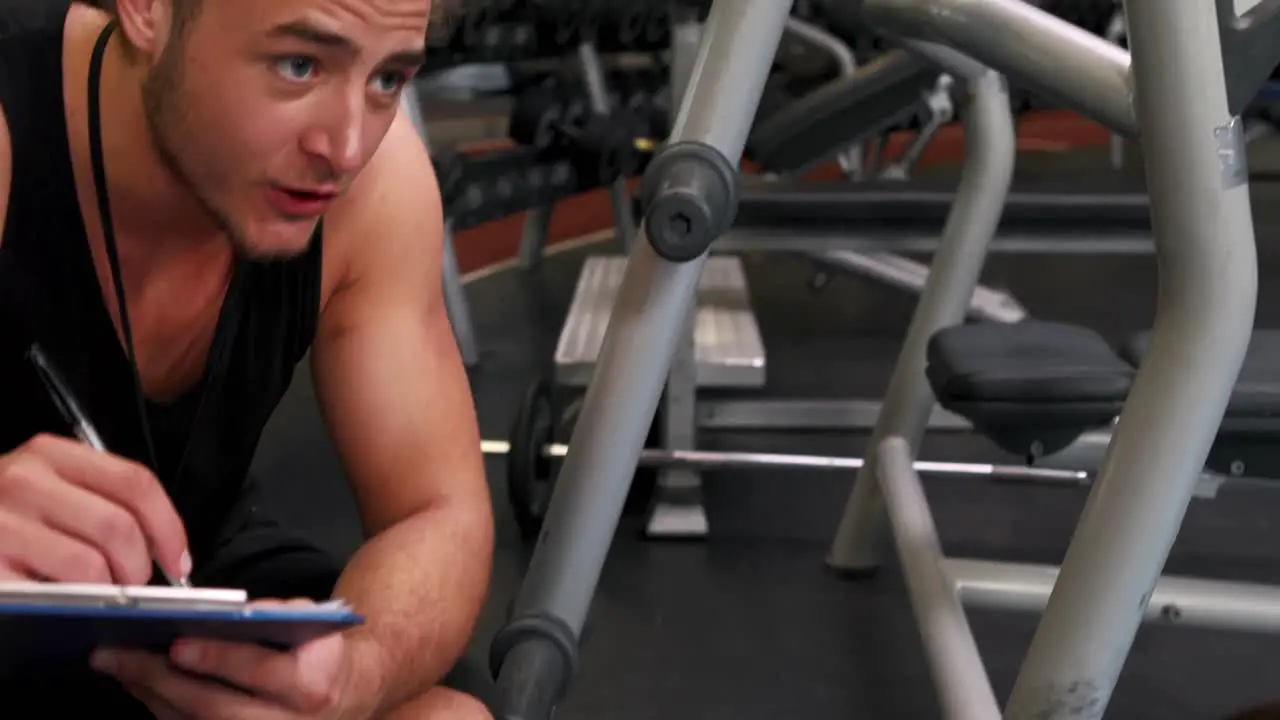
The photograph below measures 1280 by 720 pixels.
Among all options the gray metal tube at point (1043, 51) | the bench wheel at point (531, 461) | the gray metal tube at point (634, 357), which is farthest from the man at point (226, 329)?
the bench wheel at point (531, 461)

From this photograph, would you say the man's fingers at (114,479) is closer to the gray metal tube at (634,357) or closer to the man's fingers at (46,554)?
the man's fingers at (46,554)

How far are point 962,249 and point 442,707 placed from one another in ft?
2.79

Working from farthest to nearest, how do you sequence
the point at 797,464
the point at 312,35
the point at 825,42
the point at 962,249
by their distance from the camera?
the point at 825,42
the point at 797,464
the point at 962,249
the point at 312,35

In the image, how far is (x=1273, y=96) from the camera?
2137 millimetres

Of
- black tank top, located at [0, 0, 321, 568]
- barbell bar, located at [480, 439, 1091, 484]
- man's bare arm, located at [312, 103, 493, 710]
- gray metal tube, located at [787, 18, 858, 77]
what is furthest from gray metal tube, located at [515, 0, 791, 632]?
gray metal tube, located at [787, 18, 858, 77]

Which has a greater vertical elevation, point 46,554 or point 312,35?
point 312,35

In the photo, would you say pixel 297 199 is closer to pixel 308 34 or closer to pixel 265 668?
pixel 308 34

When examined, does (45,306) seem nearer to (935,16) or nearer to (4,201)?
(4,201)

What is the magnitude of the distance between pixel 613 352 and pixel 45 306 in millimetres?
429

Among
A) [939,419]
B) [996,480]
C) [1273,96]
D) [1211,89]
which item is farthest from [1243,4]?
[1273,96]

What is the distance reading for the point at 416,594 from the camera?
0.82 m

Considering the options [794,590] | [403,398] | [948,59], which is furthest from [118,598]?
[794,590]

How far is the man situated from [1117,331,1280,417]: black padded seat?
54cm

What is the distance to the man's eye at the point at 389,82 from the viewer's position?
2.35 feet
